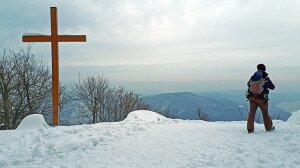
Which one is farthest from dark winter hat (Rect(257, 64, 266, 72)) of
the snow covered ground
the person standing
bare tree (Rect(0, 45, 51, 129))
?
bare tree (Rect(0, 45, 51, 129))

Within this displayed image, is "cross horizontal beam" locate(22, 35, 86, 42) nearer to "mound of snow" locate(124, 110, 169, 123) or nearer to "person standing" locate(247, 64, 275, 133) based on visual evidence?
"mound of snow" locate(124, 110, 169, 123)

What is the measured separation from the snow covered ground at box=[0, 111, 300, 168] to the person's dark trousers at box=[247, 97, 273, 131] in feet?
0.88

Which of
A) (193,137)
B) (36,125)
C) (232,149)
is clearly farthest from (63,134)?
(232,149)

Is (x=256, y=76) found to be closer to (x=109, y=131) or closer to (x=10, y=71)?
(x=109, y=131)

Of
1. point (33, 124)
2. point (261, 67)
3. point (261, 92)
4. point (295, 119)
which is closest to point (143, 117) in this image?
point (33, 124)

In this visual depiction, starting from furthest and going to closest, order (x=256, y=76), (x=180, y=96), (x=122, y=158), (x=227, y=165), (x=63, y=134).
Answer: (x=180, y=96) < (x=256, y=76) < (x=63, y=134) < (x=122, y=158) < (x=227, y=165)

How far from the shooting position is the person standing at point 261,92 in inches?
363

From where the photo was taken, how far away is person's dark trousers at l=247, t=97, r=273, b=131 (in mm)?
9188

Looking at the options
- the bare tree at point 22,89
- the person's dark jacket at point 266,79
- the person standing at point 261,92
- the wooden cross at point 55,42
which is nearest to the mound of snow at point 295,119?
the person standing at point 261,92

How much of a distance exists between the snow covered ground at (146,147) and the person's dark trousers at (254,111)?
0.27 m

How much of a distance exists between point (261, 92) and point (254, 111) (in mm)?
563

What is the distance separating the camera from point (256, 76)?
30.3 feet

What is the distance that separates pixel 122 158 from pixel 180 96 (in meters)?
121

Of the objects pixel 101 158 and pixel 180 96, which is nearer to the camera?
pixel 101 158
